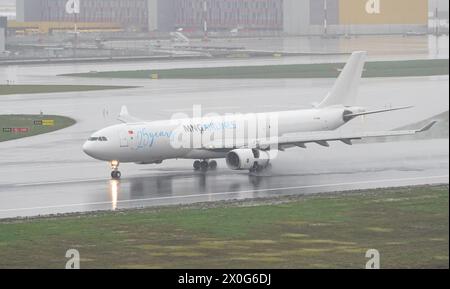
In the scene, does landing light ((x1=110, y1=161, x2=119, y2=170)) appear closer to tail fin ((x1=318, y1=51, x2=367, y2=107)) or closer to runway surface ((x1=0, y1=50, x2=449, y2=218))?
runway surface ((x1=0, y1=50, x2=449, y2=218))

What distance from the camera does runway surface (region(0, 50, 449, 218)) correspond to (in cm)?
6188

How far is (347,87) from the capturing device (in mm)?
78688

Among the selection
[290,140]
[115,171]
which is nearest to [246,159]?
[290,140]

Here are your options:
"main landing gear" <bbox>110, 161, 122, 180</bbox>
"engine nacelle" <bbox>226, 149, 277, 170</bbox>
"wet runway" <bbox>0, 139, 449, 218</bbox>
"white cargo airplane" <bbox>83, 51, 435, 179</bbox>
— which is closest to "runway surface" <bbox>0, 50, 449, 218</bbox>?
"wet runway" <bbox>0, 139, 449, 218</bbox>

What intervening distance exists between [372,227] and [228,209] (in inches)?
394

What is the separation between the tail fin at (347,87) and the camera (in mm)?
78438

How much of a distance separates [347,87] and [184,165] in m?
13.0

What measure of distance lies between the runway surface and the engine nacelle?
2.70 ft

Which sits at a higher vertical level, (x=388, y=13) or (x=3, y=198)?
(x=388, y=13)
